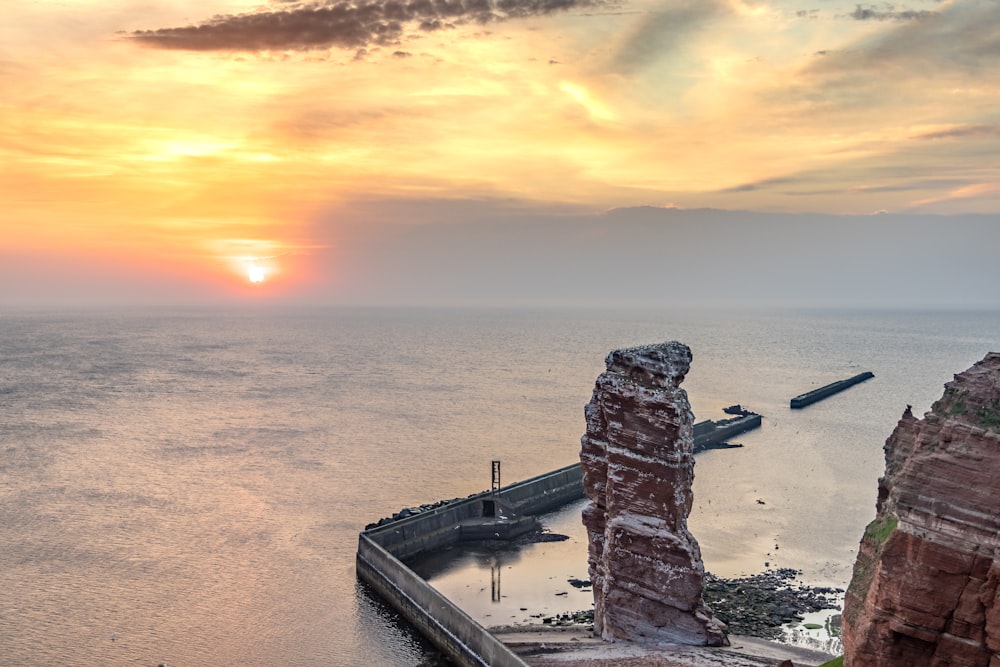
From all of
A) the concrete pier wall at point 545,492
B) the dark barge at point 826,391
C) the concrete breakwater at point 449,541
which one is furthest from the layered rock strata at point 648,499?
the dark barge at point 826,391

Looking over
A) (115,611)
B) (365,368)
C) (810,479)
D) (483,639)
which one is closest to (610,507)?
(483,639)

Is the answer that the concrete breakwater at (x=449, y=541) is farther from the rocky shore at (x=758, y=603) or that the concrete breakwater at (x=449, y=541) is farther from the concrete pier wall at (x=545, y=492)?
the rocky shore at (x=758, y=603)

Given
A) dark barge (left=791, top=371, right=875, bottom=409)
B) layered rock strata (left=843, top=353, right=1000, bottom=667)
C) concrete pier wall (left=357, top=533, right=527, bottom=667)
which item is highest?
layered rock strata (left=843, top=353, right=1000, bottom=667)

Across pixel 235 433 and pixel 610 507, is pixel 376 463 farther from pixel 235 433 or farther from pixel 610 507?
pixel 610 507

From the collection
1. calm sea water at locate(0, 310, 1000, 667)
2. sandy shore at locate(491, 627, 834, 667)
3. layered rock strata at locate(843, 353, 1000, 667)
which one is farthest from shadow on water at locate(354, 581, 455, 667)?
layered rock strata at locate(843, 353, 1000, 667)

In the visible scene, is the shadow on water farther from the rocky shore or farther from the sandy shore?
the rocky shore

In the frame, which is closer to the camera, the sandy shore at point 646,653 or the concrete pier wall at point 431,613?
the sandy shore at point 646,653
